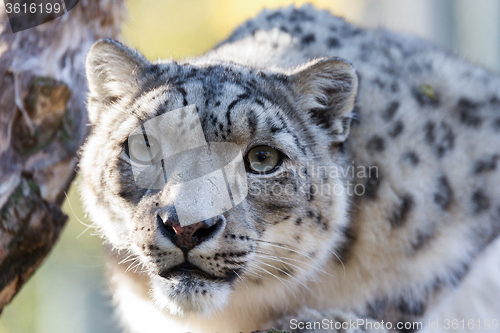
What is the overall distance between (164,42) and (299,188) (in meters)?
5.33

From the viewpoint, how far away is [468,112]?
126 inches

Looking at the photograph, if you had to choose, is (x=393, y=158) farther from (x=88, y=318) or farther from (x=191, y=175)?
(x=88, y=318)

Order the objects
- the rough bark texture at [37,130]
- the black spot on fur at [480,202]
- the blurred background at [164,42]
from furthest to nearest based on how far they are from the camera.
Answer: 1. the blurred background at [164,42]
2. the black spot on fur at [480,202]
3. the rough bark texture at [37,130]

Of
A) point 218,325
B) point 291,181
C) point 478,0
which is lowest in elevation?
point 218,325

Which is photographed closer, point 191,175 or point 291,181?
point 191,175

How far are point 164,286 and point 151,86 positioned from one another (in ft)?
3.66

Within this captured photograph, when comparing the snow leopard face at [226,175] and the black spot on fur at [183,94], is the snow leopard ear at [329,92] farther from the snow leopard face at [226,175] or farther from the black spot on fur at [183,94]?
the black spot on fur at [183,94]

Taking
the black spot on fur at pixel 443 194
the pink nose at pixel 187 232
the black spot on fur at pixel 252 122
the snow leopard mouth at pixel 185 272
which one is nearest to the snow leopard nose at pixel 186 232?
the pink nose at pixel 187 232

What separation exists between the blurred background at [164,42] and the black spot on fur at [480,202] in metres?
1.54

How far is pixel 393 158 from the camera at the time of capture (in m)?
2.96

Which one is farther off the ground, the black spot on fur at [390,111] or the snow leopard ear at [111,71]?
the snow leopard ear at [111,71]

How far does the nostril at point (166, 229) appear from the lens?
2.06 metres

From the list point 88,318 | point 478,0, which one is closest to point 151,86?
point 88,318

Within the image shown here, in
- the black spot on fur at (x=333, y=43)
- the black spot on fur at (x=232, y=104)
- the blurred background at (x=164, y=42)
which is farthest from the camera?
the blurred background at (x=164, y=42)
